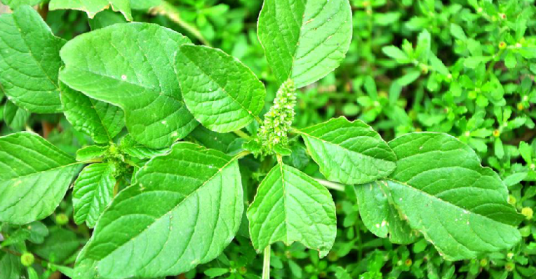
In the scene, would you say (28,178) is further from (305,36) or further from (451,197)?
(451,197)

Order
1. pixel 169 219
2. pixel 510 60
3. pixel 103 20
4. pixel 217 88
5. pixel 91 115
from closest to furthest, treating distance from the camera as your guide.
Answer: pixel 169 219
pixel 217 88
pixel 91 115
pixel 510 60
pixel 103 20

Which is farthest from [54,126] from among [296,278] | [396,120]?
[396,120]

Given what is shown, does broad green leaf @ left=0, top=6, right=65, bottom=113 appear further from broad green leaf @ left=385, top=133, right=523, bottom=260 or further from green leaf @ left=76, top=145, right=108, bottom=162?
broad green leaf @ left=385, top=133, right=523, bottom=260

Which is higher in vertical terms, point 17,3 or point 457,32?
point 17,3

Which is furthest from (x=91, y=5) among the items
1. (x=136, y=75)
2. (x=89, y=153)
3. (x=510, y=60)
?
(x=510, y=60)

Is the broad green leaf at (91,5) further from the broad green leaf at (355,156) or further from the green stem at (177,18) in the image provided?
the broad green leaf at (355,156)

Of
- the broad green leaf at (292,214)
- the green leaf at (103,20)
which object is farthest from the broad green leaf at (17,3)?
the broad green leaf at (292,214)

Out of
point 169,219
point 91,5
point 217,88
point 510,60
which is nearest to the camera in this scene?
point 169,219

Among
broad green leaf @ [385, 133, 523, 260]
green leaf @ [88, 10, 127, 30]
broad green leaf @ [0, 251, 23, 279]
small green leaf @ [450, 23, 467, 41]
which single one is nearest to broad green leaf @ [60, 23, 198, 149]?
green leaf @ [88, 10, 127, 30]
